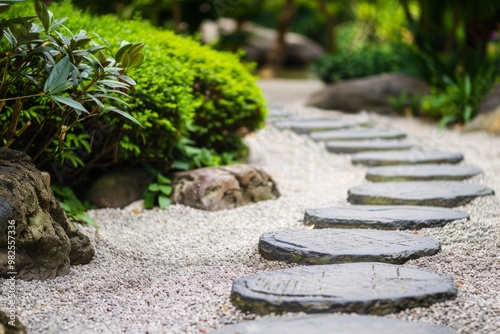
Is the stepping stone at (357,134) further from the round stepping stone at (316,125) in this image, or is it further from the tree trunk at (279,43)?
the tree trunk at (279,43)

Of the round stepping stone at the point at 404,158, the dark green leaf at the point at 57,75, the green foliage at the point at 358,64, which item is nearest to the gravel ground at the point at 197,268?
the round stepping stone at the point at 404,158

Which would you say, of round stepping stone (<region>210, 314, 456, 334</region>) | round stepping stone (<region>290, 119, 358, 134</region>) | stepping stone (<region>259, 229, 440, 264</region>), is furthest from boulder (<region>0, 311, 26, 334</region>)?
round stepping stone (<region>290, 119, 358, 134</region>)

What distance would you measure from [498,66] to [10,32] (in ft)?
20.4

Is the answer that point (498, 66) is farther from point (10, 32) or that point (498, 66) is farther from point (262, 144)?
point (10, 32)

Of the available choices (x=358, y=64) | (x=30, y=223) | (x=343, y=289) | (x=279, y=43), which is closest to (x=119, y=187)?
(x=30, y=223)

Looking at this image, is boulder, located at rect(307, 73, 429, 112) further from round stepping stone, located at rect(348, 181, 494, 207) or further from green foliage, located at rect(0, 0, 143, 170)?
green foliage, located at rect(0, 0, 143, 170)

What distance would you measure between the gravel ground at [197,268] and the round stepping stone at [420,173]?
115mm

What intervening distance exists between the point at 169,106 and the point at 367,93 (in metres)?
3.98

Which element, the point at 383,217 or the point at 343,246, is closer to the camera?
the point at 343,246

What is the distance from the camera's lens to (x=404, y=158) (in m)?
4.89

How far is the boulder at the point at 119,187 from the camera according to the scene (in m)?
3.93

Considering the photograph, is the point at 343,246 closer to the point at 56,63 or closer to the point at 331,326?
the point at 331,326

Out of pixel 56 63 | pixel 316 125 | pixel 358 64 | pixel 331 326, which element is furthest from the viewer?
pixel 358 64

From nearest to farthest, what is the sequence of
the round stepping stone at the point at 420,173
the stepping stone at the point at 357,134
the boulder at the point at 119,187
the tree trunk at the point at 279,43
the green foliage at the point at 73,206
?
the green foliage at the point at 73,206 → the boulder at the point at 119,187 → the round stepping stone at the point at 420,173 → the stepping stone at the point at 357,134 → the tree trunk at the point at 279,43
